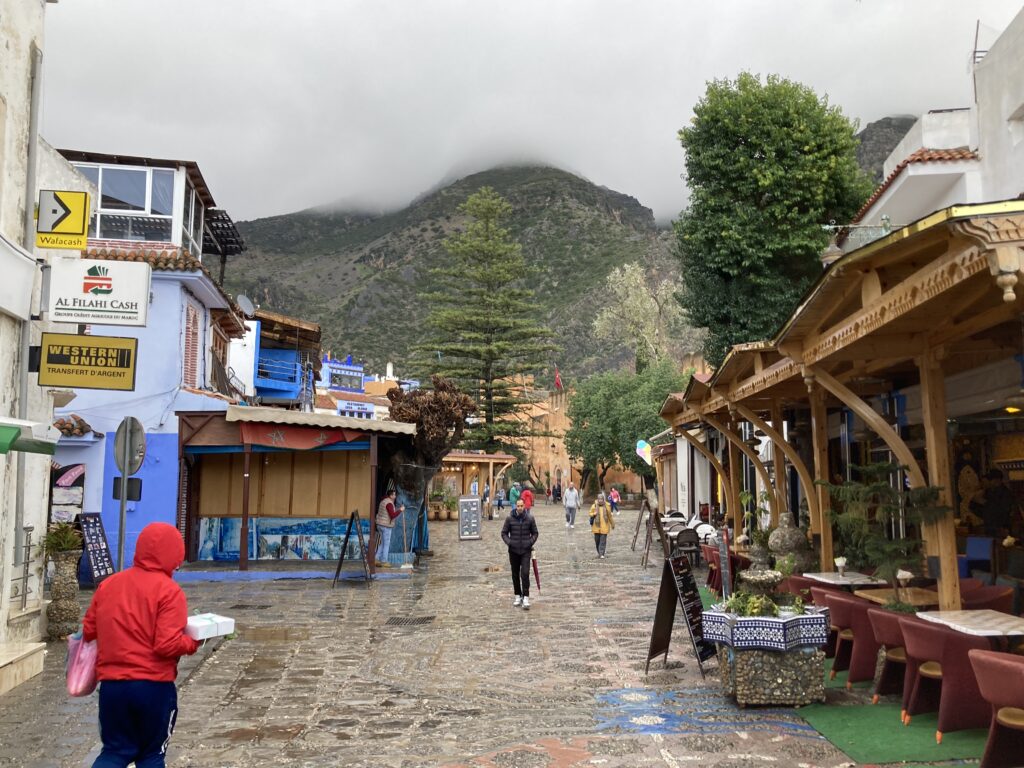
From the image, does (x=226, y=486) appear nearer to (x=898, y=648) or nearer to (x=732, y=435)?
(x=732, y=435)

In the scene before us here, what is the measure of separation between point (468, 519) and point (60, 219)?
1680 centimetres

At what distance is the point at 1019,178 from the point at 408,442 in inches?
447

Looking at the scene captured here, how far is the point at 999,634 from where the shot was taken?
4.98 m

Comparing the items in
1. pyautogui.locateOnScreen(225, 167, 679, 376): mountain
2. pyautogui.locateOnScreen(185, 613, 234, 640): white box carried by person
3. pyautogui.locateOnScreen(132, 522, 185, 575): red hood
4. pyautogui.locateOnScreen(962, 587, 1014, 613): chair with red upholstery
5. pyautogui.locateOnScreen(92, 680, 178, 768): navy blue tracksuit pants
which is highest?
pyautogui.locateOnScreen(225, 167, 679, 376): mountain

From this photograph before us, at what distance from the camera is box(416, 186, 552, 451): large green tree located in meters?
43.4

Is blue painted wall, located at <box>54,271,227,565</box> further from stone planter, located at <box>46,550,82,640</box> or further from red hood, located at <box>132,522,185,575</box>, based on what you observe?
red hood, located at <box>132,522,185,575</box>

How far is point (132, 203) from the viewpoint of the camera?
17.5 metres

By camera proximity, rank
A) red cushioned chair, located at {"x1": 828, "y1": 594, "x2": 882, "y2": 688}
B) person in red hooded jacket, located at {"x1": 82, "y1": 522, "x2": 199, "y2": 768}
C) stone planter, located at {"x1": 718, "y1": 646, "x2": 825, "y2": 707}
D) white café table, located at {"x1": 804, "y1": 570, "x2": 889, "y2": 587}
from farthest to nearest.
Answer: white café table, located at {"x1": 804, "y1": 570, "x2": 889, "y2": 587} < red cushioned chair, located at {"x1": 828, "y1": 594, "x2": 882, "y2": 688} < stone planter, located at {"x1": 718, "y1": 646, "x2": 825, "y2": 707} < person in red hooded jacket, located at {"x1": 82, "y1": 522, "x2": 199, "y2": 768}

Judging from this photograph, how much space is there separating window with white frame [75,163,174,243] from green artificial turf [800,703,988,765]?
15.6 meters

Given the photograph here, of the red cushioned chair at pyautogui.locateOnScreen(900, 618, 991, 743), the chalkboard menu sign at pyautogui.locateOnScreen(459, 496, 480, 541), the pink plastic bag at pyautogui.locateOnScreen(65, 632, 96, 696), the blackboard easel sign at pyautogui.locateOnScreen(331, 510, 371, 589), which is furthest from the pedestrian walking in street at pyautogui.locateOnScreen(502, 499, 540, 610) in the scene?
the chalkboard menu sign at pyautogui.locateOnScreen(459, 496, 480, 541)

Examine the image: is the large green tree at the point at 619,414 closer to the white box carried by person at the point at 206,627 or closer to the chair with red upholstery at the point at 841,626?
the chair with red upholstery at the point at 841,626

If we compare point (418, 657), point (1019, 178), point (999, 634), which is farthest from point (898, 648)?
point (1019, 178)

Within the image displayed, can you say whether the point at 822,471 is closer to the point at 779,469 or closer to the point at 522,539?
the point at 779,469

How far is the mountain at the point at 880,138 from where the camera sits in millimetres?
86356
